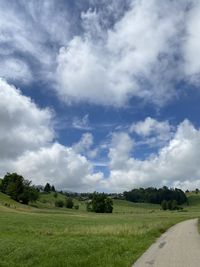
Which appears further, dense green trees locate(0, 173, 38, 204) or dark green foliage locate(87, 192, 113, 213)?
dark green foliage locate(87, 192, 113, 213)

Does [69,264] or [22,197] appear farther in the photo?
[22,197]

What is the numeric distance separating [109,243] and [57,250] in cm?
496

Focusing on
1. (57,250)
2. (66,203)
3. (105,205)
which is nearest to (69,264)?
(57,250)

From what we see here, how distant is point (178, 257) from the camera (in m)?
19.4

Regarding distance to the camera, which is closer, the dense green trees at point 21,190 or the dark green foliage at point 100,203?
the dense green trees at point 21,190

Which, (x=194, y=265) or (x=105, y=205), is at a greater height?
(x=105, y=205)

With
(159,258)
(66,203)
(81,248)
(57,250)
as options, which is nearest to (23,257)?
(57,250)

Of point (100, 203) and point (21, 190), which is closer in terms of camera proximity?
point (21, 190)

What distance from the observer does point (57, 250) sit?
1983cm

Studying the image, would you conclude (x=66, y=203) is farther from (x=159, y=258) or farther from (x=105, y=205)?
(x=159, y=258)

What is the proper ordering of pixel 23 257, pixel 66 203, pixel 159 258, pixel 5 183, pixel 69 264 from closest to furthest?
pixel 69 264 → pixel 23 257 → pixel 159 258 → pixel 5 183 → pixel 66 203

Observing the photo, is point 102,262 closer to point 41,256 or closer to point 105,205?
point 41,256

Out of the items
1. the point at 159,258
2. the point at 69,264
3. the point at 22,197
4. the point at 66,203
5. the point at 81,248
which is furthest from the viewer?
the point at 66,203

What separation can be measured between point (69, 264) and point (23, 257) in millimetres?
2935
